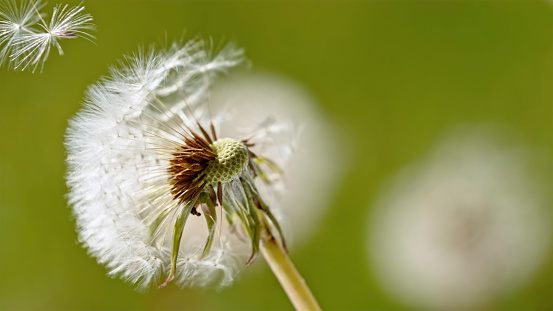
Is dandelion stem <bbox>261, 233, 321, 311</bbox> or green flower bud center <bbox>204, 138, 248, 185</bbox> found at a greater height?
green flower bud center <bbox>204, 138, 248, 185</bbox>

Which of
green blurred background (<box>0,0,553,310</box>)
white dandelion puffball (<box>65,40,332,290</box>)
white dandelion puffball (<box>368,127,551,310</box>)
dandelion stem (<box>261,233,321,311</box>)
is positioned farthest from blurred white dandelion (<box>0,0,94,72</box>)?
white dandelion puffball (<box>368,127,551,310</box>)

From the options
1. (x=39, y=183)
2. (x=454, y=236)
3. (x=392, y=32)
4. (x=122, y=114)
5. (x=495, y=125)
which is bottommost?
(x=454, y=236)

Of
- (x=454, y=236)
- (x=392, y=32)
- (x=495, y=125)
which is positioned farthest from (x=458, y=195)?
(x=392, y=32)

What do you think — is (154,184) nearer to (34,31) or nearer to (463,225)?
(34,31)

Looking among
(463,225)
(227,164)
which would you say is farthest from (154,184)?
(463,225)

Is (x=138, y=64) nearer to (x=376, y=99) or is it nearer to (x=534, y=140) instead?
(x=376, y=99)

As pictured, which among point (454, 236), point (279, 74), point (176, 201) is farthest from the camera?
point (279, 74)

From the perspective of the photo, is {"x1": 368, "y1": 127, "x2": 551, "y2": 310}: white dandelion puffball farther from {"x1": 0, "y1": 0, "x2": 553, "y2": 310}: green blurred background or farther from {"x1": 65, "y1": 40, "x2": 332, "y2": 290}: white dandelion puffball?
{"x1": 65, "y1": 40, "x2": 332, "y2": 290}: white dandelion puffball
